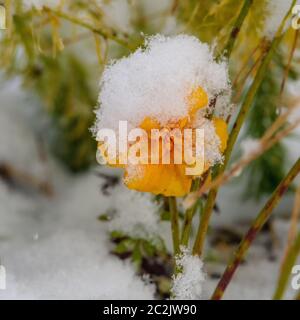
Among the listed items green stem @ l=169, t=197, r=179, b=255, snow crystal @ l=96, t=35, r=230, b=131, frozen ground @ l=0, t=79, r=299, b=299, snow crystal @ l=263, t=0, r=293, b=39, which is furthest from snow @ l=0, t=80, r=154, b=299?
snow crystal @ l=263, t=0, r=293, b=39

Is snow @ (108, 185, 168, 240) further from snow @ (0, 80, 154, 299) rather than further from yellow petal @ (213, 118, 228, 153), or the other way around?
yellow petal @ (213, 118, 228, 153)

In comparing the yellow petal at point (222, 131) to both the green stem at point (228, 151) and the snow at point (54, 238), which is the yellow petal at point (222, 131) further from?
the snow at point (54, 238)

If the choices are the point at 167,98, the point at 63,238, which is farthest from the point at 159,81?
the point at 63,238

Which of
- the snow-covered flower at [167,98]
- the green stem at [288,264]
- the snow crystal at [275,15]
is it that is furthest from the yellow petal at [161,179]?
the snow crystal at [275,15]

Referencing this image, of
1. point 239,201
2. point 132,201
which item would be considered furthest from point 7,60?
point 239,201

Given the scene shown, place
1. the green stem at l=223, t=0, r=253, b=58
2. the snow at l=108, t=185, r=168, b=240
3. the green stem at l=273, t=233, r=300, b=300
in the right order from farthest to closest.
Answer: the snow at l=108, t=185, r=168, b=240
the green stem at l=223, t=0, r=253, b=58
the green stem at l=273, t=233, r=300, b=300

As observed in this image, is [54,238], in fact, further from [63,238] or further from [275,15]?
[275,15]
